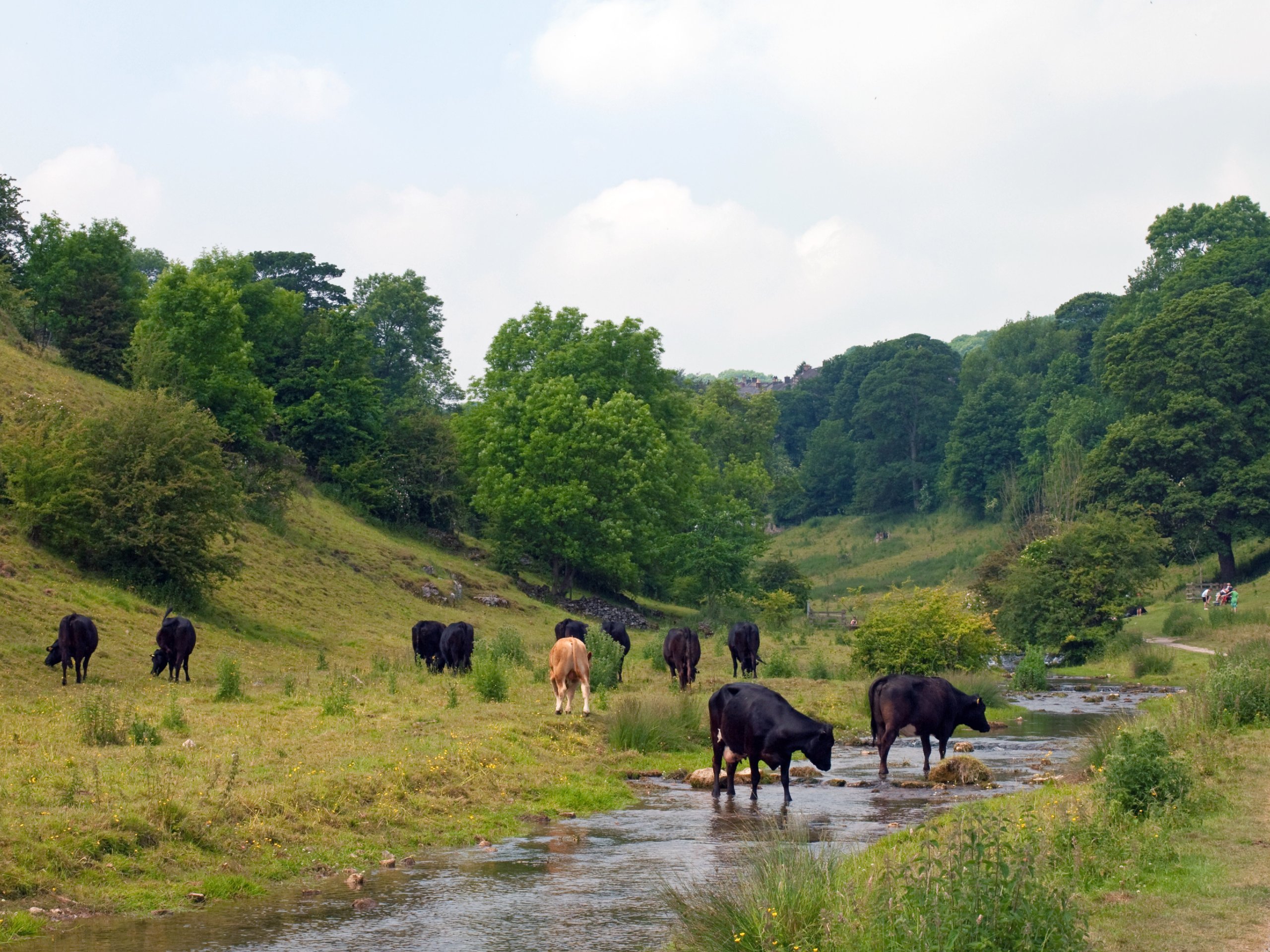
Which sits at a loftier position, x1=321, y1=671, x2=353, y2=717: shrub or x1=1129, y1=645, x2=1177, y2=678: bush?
x1=1129, y1=645, x2=1177, y2=678: bush

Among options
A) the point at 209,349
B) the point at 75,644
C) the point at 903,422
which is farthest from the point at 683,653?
the point at 903,422

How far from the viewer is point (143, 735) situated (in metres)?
16.9

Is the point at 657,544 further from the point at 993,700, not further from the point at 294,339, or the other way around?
the point at 993,700

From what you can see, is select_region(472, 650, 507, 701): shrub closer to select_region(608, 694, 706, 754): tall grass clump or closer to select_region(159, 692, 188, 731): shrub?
select_region(608, 694, 706, 754): tall grass clump

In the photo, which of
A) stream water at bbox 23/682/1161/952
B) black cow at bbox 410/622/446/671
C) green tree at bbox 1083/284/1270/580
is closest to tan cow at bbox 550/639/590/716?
stream water at bbox 23/682/1161/952

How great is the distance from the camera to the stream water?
32.9ft

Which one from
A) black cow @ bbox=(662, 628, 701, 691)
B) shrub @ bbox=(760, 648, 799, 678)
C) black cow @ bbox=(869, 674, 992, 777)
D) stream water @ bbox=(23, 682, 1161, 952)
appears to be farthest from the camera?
shrub @ bbox=(760, 648, 799, 678)

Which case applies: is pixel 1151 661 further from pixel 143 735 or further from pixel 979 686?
pixel 143 735

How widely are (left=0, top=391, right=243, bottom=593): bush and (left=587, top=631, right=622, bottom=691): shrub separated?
1429cm

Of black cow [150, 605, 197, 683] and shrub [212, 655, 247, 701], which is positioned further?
black cow [150, 605, 197, 683]

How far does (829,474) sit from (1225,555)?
5567 cm

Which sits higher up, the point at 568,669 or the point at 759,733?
the point at 568,669

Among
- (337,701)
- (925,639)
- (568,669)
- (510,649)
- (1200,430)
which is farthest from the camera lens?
(1200,430)

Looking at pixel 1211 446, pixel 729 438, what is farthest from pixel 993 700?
pixel 729 438
